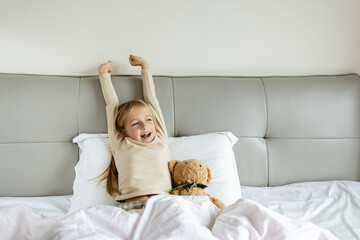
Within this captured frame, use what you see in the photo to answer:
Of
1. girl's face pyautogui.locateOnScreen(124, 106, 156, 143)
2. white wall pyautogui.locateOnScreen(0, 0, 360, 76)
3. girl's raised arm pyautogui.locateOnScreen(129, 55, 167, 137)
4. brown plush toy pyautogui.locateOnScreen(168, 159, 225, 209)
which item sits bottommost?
brown plush toy pyautogui.locateOnScreen(168, 159, 225, 209)

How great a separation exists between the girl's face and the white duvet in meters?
0.46

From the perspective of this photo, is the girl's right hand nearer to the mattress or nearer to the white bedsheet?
the mattress

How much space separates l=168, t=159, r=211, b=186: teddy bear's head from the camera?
1.30 metres

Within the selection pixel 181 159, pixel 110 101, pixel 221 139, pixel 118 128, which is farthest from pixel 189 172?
pixel 110 101

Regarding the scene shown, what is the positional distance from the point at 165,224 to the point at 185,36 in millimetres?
1186

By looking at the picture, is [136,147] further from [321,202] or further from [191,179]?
[321,202]

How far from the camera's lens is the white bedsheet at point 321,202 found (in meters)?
1.27

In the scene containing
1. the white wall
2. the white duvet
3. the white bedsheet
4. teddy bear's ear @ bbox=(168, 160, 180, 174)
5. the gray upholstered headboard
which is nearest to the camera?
the white duvet

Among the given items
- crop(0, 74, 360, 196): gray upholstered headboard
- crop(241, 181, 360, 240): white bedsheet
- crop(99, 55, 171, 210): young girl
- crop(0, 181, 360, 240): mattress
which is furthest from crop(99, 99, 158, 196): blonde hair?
crop(241, 181, 360, 240): white bedsheet

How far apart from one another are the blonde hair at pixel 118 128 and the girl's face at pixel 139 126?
24mm

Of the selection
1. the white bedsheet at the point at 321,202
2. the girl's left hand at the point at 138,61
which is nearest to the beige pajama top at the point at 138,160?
the girl's left hand at the point at 138,61

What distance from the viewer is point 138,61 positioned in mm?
1617

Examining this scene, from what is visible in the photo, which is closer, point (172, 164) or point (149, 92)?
point (172, 164)

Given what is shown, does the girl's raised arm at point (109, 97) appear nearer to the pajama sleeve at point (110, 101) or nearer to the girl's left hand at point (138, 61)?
the pajama sleeve at point (110, 101)
